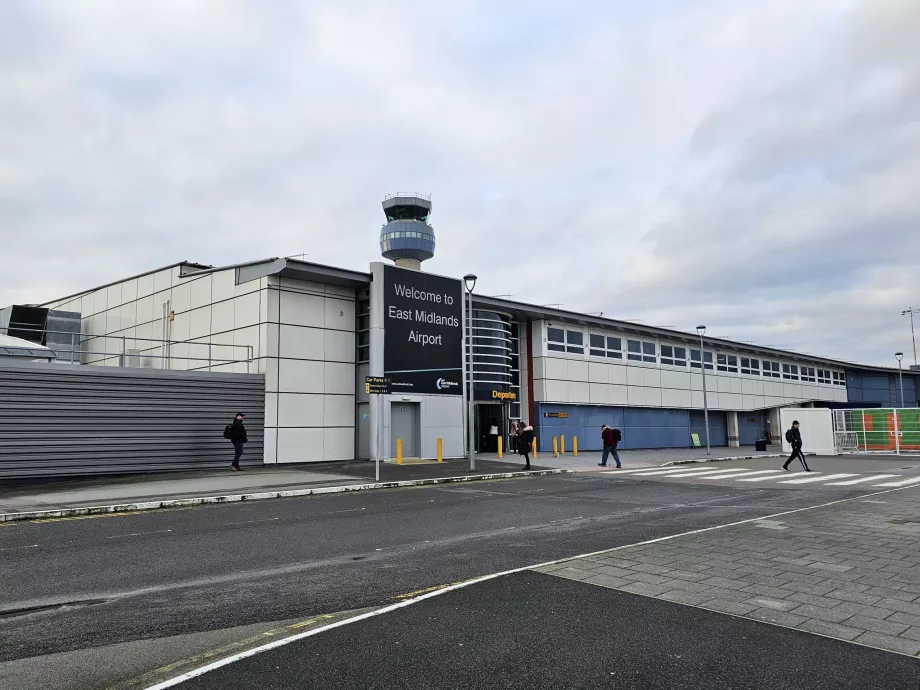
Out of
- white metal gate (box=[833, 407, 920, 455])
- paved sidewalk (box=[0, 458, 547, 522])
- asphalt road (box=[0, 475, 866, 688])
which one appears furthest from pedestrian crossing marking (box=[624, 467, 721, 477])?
white metal gate (box=[833, 407, 920, 455])

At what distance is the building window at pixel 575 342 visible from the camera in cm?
3612

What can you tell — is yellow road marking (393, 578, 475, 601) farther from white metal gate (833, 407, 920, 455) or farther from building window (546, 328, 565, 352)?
white metal gate (833, 407, 920, 455)

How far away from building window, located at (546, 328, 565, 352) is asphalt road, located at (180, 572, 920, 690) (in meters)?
29.3

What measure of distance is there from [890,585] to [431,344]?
72.5 feet

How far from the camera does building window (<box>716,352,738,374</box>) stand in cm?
4694

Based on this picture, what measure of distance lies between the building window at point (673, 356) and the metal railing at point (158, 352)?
2739cm

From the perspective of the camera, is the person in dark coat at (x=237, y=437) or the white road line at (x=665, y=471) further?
the white road line at (x=665, y=471)

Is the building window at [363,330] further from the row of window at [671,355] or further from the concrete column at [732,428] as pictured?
the concrete column at [732,428]

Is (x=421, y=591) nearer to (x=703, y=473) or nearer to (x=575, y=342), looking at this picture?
(x=703, y=473)

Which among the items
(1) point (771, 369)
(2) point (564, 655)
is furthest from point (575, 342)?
(2) point (564, 655)

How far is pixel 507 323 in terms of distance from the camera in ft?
109

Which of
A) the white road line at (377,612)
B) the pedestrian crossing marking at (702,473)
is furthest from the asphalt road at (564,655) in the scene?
the pedestrian crossing marking at (702,473)

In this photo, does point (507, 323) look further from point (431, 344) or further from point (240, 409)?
point (240, 409)

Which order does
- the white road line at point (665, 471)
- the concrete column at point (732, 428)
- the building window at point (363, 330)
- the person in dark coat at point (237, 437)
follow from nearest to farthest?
the person in dark coat at point (237, 437)
the white road line at point (665, 471)
the building window at point (363, 330)
the concrete column at point (732, 428)
